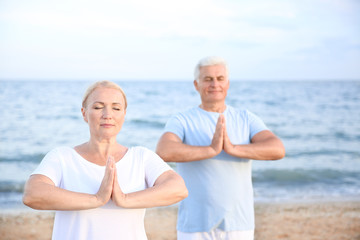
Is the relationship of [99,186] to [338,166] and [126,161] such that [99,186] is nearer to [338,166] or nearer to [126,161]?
[126,161]

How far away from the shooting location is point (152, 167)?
208cm

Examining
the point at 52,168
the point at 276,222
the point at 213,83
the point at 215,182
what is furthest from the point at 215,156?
the point at 276,222

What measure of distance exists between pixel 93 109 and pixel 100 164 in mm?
284

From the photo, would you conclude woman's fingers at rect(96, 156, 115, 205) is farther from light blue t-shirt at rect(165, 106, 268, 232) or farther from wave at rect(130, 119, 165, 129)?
wave at rect(130, 119, 165, 129)

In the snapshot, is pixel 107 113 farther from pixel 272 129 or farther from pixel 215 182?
pixel 272 129

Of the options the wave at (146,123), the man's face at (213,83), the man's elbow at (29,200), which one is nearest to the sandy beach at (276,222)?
the man's face at (213,83)

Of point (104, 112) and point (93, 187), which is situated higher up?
point (104, 112)

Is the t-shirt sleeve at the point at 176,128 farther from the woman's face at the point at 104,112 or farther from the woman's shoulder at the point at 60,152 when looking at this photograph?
the woman's shoulder at the point at 60,152

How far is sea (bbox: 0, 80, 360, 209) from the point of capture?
9.85 metres

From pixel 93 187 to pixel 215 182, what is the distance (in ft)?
3.84

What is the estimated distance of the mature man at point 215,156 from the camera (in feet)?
9.23

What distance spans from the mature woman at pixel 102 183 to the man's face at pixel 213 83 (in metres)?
1.07

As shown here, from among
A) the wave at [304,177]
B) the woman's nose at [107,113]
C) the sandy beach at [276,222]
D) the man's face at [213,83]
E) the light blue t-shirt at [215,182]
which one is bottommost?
the sandy beach at [276,222]

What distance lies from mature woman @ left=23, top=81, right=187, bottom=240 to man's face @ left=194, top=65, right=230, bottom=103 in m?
1.07
